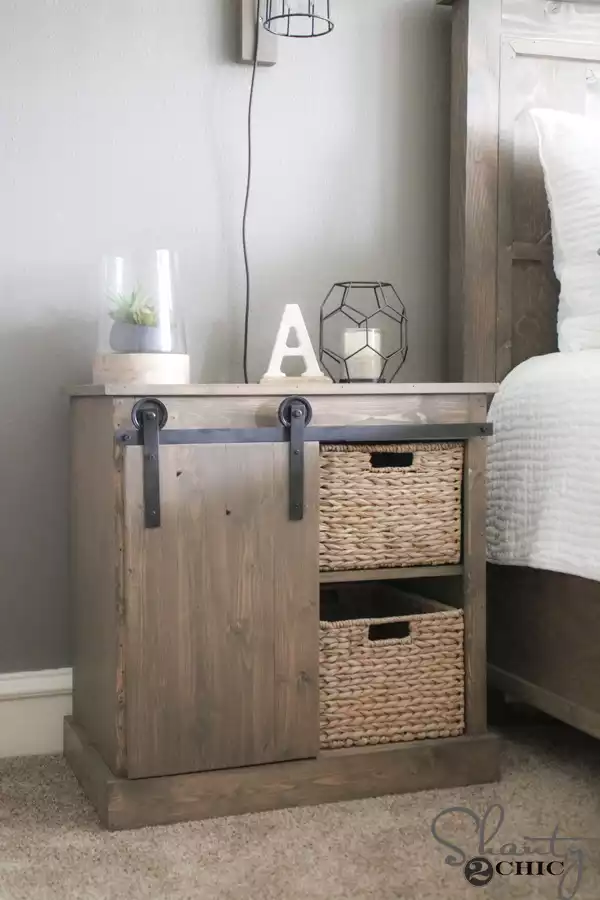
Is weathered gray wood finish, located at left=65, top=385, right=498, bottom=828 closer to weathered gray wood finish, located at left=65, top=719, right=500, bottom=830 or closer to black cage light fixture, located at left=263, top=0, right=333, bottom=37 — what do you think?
weathered gray wood finish, located at left=65, top=719, right=500, bottom=830

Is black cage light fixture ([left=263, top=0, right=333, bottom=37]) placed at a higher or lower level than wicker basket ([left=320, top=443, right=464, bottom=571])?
higher

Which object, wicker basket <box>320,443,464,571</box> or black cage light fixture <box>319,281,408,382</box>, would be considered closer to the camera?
wicker basket <box>320,443,464,571</box>

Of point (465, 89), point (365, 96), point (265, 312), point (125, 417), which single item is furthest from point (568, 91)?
point (125, 417)

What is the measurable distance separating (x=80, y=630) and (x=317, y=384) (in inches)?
24.2

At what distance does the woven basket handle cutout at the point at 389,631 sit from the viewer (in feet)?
5.38

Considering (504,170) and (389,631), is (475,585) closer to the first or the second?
(389,631)

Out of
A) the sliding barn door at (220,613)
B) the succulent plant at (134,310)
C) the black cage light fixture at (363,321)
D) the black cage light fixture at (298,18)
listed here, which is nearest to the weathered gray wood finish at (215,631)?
the sliding barn door at (220,613)

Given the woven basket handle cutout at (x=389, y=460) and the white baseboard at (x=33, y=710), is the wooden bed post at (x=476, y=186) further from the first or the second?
the white baseboard at (x=33, y=710)

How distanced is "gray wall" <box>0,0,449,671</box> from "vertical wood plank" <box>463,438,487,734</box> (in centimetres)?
45

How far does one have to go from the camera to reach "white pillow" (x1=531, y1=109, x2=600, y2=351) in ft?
6.19

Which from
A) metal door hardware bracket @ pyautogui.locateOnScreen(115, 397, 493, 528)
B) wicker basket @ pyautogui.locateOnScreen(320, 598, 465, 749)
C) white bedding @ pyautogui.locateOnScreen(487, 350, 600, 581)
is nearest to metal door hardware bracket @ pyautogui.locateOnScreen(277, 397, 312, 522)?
→ metal door hardware bracket @ pyautogui.locateOnScreen(115, 397, 493, 528)

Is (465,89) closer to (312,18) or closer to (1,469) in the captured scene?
(312,18)

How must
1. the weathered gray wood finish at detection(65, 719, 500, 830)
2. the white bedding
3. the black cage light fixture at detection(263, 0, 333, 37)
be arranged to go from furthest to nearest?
the black cage light fixture at detection(263, 0, 333, 37), the white bedding, the weathered gray wood finish at detection(65, 719, 500, 830)

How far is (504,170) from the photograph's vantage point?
2057 mm
